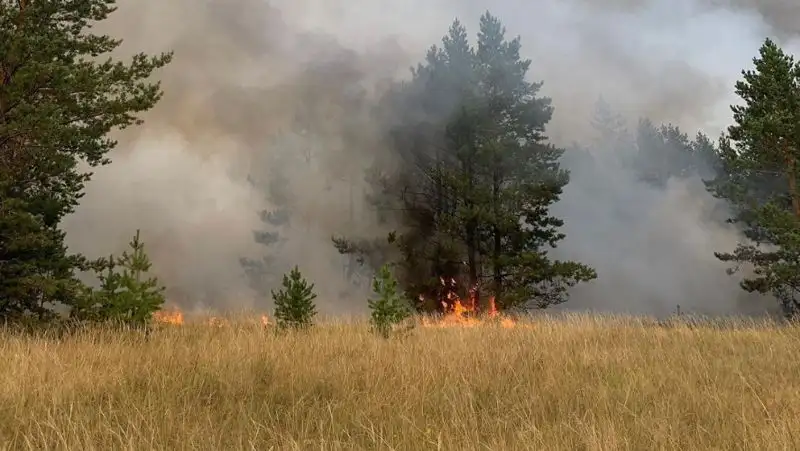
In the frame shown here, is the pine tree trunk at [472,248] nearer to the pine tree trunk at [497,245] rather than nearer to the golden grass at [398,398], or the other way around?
the pine tree trunk at [497,245]

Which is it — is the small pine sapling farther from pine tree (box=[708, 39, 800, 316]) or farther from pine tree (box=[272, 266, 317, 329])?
pine tree (box=[708, 39, 800, 316])

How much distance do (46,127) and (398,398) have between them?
9676mm

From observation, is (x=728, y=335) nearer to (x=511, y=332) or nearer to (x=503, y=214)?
(x=511, y=332)

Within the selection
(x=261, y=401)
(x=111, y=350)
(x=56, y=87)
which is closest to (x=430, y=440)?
(x=261, y=401)

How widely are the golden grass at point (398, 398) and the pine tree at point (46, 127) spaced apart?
4716 millimetres

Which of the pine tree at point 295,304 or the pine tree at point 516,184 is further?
the pine tree at point 516,184

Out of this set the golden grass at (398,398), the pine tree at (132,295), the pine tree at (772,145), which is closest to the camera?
the golden grass at (398,398)

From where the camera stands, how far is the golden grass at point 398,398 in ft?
13.2

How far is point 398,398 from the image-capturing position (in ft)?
17.0

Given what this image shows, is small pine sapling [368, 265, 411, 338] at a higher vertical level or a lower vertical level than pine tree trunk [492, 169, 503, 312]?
lower

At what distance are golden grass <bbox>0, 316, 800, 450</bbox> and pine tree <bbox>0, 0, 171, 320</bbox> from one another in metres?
4.72

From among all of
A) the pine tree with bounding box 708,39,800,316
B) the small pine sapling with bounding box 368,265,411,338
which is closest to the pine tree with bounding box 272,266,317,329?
the small pine sapling with bounding box 368,265,411,338

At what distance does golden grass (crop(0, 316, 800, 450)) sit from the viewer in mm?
4023

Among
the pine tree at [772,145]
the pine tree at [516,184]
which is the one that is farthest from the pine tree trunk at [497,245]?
the pine tree at [772,145]
